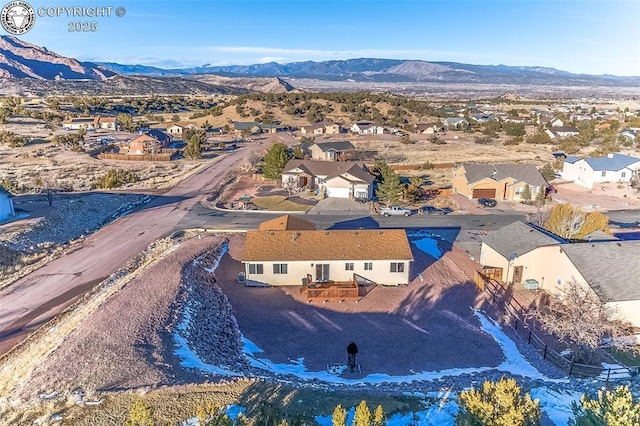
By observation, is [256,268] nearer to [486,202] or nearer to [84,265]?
[84,265]

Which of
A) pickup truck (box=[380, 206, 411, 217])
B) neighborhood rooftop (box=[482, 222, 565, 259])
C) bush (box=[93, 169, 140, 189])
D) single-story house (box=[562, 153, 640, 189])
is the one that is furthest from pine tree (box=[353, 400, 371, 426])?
single-story house (box=[562, 153, 640, 189])

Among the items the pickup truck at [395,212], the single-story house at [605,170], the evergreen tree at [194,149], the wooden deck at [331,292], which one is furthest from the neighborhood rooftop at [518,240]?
the evergreen tree at [194,149]

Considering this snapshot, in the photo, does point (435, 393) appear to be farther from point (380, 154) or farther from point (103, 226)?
point (380, 154)

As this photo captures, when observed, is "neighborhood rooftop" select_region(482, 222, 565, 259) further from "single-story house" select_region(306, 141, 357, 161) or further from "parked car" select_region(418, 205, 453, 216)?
"single-story house" select_region(306, 141, 357, 161)

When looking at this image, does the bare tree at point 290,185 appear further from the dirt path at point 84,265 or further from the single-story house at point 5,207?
the single-story house at point 5,207

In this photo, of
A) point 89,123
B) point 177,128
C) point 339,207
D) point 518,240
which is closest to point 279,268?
point 518,240

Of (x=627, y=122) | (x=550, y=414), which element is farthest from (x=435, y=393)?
(x=627, y=122)
